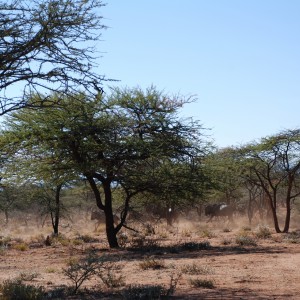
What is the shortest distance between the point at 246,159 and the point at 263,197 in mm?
21147

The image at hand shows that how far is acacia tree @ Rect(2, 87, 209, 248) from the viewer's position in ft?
66.5

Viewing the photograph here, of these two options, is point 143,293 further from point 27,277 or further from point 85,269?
point 27,277

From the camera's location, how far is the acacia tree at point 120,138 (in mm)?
20281

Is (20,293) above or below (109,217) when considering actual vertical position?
below

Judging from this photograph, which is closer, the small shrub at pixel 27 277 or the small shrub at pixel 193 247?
the small shrub at pixel 27 277

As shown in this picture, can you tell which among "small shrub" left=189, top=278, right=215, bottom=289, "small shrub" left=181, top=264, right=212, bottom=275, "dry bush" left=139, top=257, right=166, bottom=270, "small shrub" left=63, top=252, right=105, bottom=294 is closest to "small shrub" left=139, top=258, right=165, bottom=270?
"dry bush" left=139, top=257, right=166, bottom=270

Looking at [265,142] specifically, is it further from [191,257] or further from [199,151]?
[191,257]

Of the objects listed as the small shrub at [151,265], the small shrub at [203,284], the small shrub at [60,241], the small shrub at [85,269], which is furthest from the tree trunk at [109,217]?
the small shrub at [203,284]

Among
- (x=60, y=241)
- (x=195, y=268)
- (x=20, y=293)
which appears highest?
(x=60, y=241)

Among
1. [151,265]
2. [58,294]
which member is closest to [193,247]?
[151,265]

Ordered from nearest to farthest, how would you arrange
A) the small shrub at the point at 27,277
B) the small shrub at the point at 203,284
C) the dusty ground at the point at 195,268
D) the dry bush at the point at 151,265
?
the dusty ground at the point at 195,268 → the small shrub at the point at 203,284 → the small shrub at the point at 27,277 → the dry bush at the point at 151,265

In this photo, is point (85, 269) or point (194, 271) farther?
point (194, 271)

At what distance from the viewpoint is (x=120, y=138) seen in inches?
840

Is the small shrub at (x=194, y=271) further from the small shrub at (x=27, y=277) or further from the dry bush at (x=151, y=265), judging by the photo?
the small shrub at (x=27, y=277)
